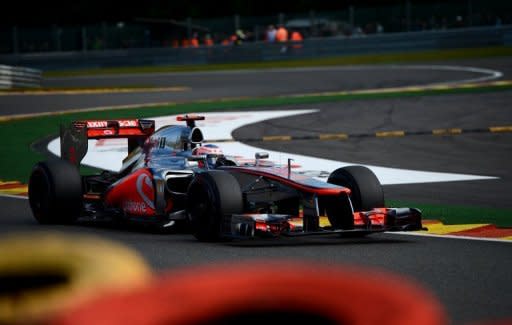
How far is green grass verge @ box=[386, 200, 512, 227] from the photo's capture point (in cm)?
1109

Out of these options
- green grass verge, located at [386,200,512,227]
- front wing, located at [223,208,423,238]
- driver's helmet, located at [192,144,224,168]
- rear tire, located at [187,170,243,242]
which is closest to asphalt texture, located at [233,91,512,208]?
green grass verge, located at [386,200,512,227]

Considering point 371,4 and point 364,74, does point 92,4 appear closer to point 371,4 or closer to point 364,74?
point 371,4

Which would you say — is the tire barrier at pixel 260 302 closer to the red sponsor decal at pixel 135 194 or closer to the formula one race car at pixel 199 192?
the formula one race car at pixel 199 192

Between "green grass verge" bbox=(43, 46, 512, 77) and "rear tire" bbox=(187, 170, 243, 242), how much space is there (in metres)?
32.5

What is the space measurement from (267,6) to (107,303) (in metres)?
71.7

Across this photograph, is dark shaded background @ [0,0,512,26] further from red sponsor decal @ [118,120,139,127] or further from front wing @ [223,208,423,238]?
Result: front wing @ [223,208,423,238]

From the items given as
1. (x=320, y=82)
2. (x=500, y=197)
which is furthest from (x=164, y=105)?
(x=500, y=197)

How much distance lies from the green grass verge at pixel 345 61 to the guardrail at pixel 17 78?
19.6ft

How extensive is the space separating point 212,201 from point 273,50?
1446 inches

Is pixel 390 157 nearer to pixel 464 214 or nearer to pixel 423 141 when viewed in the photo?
pixel 423 141

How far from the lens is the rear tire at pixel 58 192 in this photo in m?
11.3

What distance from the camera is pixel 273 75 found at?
39.1 m

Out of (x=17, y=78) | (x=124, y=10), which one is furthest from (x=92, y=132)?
(x=124, y=10)

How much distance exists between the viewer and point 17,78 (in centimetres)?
3931
